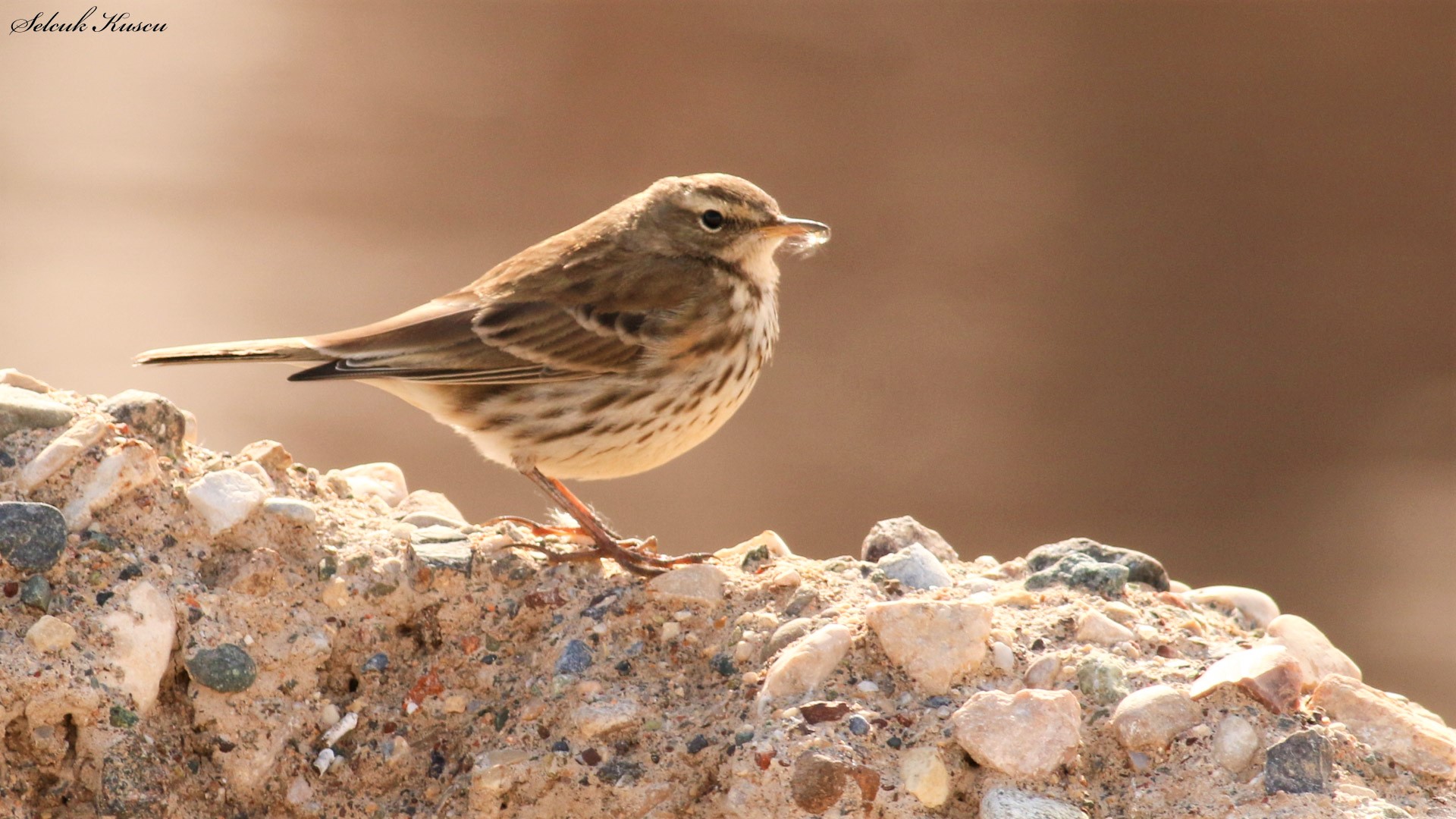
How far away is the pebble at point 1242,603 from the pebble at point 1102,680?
794 millimetres

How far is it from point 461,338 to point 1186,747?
2797mm

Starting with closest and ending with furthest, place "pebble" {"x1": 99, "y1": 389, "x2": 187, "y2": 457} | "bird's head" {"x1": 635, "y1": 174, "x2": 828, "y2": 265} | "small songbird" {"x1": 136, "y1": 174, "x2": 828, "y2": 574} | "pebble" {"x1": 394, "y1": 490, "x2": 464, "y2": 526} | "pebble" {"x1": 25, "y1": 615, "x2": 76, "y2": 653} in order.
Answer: "pebble" {"x1": 25, "y1": 615, "x2": 76, "y2": 653}, "pebble" {"x1": 99, "y1": 389, "x2": 187, "y2": 457}, "pebble" {"x1": 394, "y1": 490, "x2": 464, "y2": 526}, "small songbird" {"x1": 136, "y1": 174, "x2": 828, "y2": 574}, "bird's head" {"x1": 635, "y1": 174, "x2": 828, "y2": 265}

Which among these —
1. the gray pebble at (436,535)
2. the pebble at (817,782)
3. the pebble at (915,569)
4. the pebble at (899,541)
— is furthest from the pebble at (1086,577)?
the gray pebble at (436,535)

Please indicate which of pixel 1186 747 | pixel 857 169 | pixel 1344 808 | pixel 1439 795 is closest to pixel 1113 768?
pixel 1186 747

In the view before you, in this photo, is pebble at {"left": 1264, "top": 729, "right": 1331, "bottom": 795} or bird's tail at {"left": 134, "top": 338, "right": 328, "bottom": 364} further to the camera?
bird's tail at {"left": 134, "top": 338, "right": 328, "bottom": 364}

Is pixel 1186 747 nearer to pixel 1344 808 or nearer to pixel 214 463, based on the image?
pixel 1344 808

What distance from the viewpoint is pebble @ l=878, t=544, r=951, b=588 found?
4.24m

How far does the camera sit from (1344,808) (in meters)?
3.33

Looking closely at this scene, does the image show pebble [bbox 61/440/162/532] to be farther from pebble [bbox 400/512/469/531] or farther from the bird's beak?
the bird's beak

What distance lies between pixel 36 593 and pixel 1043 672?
2.34 metres

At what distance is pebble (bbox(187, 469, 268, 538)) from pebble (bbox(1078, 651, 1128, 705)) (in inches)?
83.7

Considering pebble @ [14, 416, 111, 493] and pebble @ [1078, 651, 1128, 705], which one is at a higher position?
pebble @ [1078, 651, 1128, 705]

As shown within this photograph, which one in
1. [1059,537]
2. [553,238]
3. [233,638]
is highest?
[1059,537]

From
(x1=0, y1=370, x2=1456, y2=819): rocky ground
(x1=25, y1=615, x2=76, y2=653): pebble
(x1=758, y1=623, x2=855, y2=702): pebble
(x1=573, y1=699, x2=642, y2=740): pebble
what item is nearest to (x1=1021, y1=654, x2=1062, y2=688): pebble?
(x1=0, y1=370, x2=1456, y2=819): rocky ground
